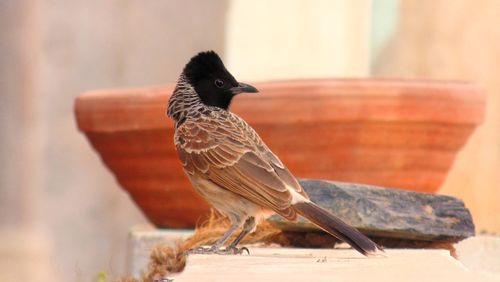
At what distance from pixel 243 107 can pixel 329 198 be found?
5.76ft

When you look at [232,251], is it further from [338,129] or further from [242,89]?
[338,129]

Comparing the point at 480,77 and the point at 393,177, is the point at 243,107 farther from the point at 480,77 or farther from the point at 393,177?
the point at 480,77

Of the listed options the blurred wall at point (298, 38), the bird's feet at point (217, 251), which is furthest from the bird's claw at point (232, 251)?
the blurred wall at point (298, 38)

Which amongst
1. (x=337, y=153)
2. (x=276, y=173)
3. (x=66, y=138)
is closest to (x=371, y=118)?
(x=337, y=153)

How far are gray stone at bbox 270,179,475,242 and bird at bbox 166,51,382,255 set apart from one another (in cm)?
44

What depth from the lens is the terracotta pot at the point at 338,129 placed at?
6.34 metres

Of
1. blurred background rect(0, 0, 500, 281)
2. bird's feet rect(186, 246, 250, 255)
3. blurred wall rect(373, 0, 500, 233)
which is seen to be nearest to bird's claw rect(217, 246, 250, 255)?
bird's feet rect(186, 246, 250, 255)

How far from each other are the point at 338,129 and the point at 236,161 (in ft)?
7.11

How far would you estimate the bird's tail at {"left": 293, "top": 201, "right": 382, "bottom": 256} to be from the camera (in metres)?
3.99

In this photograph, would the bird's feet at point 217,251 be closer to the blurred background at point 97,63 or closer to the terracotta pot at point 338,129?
the terracotta pot at point 338,129

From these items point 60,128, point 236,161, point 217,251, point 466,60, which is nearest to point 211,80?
point 236,161

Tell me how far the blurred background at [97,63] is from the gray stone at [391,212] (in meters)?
4.62

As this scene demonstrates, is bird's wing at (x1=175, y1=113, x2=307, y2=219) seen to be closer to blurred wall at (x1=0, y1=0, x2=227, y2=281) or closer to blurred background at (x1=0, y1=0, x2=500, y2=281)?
blurred background at (x1=0, y1=0, x2=500, y2=281)

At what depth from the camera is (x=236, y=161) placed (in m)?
4.25
